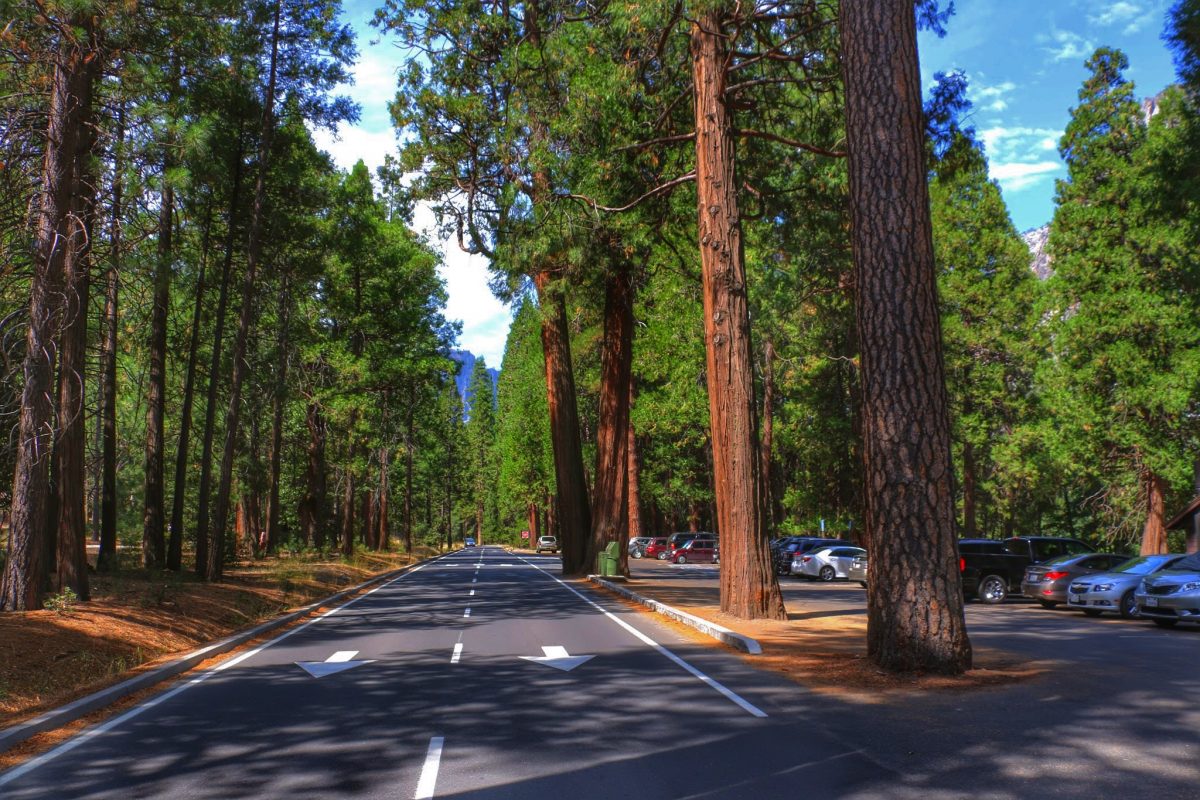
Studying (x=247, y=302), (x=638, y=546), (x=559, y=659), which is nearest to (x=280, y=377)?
(x=247, y=302)

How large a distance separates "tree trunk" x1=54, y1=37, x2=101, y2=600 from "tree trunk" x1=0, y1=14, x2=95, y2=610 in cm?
15

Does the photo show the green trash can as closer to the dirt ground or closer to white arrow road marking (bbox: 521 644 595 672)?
the dirt ground

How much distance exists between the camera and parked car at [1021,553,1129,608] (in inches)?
857

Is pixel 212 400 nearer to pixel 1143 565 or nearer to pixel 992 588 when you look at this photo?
pixel 992 588

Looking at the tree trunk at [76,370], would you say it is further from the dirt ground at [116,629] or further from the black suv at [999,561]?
the black suv at [999,561]

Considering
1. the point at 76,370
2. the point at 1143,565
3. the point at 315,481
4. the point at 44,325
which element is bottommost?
the point at 1143,565

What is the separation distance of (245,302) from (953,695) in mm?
18618

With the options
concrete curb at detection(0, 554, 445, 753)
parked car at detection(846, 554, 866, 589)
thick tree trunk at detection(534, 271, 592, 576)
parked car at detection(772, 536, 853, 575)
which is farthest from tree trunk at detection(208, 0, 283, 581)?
parked car at detection(772, 536, 853, 575)

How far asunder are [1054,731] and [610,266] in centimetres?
1806

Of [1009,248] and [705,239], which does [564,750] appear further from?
[1009,248]

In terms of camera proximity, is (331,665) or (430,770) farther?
(331,665)

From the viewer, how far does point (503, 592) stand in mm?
24812

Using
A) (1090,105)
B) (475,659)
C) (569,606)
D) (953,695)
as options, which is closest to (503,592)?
(569,606)

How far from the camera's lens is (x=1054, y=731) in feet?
24.2
